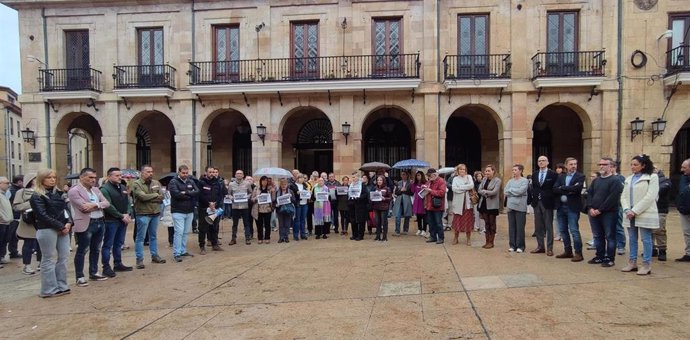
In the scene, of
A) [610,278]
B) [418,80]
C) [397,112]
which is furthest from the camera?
[397,112]

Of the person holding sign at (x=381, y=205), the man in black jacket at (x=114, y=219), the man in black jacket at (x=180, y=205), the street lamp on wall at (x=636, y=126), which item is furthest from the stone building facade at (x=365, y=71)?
the man in black jacket at (x=114, y=219)

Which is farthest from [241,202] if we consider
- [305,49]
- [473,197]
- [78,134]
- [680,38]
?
[680,38]

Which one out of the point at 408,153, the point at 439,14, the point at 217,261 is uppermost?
the point at 439,14

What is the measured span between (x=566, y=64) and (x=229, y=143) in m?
14.5

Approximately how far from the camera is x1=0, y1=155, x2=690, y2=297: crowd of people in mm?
6164

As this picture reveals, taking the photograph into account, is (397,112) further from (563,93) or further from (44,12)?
(44,12)

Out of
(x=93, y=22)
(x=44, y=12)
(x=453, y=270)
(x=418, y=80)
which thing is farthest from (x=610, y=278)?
(x=44, y=12)

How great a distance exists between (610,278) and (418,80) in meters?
11.1

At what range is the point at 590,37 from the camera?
16047 mm

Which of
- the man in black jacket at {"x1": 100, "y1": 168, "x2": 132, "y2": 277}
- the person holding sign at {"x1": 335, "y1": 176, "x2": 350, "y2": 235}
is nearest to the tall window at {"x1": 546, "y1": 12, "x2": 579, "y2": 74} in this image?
the person holding sign at {"x1": 335, "y1": 176, "x2": 350, "y2": 235}

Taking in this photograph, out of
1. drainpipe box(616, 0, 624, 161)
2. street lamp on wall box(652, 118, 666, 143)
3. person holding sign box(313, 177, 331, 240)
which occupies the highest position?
drainpipe box(616, 0, 624, 161)

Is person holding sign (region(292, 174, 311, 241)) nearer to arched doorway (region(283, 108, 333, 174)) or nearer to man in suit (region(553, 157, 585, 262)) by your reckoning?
man in suit (region(553, 157, 585, 262))

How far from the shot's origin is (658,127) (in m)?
15.4

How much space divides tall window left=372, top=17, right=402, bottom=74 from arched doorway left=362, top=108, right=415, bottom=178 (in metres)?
2.70
